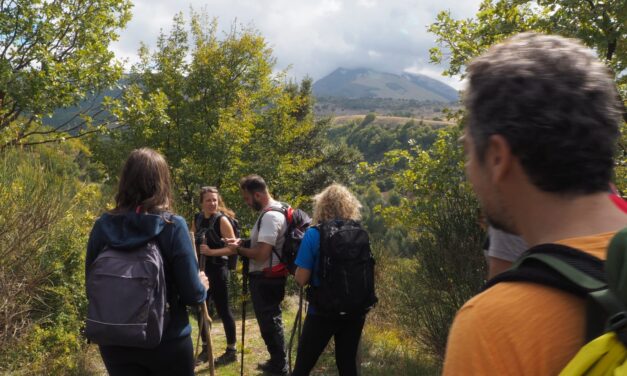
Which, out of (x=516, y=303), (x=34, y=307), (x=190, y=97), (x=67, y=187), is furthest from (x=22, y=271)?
(x=190, y=97)

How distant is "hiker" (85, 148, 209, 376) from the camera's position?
8.00 ft

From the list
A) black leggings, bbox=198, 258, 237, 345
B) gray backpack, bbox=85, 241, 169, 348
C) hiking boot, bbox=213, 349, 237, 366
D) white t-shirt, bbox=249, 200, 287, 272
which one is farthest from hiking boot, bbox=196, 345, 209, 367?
gray backpack, bbox=85, 241, 169, 348

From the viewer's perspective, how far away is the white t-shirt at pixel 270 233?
437 cm

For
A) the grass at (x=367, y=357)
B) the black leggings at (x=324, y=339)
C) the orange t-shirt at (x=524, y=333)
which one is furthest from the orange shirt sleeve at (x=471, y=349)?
the grass at (x=367, y=357)

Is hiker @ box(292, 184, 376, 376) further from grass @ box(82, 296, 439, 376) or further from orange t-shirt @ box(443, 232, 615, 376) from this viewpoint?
orange t-shirt @ box(443, 232, 615, 376)

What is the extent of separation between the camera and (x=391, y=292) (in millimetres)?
8375

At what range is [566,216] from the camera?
2.74 feet

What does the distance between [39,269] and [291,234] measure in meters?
2.51

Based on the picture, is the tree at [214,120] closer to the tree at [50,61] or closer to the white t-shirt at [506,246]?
the tree at [50,61]

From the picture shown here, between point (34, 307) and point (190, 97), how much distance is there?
13.7m

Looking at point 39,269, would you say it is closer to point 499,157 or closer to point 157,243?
point 157,243

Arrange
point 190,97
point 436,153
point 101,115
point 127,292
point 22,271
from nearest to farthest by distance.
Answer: point 127,292 → point 22,271 → point 436,153 → point 101,115 → point 190,97

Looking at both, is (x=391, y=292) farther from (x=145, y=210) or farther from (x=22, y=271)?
(x=145, y=210)

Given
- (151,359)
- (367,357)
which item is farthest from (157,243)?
(367,357)
